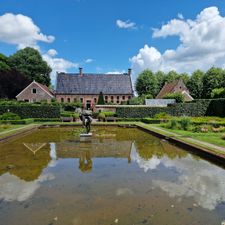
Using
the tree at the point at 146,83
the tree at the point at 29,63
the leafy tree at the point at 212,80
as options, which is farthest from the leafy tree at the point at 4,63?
the leafy tree at the point at 212,80

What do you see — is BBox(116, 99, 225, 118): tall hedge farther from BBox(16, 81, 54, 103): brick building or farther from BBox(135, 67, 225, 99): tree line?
BBox(135, 67, 225, 99): tree line

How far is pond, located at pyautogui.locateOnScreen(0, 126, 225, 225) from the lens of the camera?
3.94 metres

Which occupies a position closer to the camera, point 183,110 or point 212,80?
point 183,110

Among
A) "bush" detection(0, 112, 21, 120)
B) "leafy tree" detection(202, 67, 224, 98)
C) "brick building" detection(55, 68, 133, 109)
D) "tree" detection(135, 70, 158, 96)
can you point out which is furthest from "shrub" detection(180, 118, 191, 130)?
"tree" detection(135, 70, 158, 96)

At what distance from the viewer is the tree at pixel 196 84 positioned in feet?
194

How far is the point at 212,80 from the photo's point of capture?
54.7m

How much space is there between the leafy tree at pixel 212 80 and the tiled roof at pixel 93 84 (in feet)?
62.7

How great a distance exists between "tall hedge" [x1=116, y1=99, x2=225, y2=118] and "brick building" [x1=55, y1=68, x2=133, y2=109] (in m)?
19.7

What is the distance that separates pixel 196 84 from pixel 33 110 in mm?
44912

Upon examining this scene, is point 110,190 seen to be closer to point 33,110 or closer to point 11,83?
point 33,110

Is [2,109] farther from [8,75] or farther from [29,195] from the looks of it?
[29,195]

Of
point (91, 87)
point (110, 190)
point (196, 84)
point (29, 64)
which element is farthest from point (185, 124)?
point (29, 64)

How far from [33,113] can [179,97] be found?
23.2 m

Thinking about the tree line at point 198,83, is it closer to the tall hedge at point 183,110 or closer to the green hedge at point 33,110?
the tall hedge at point 183,110
